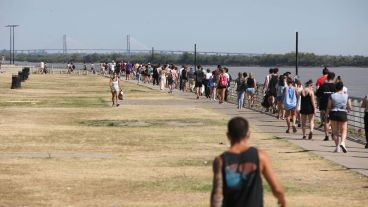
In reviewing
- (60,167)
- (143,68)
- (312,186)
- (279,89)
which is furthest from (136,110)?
(143,68)

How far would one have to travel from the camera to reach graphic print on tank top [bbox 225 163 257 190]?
23.2 ft

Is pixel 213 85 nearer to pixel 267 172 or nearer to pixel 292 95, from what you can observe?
pixel 292 95

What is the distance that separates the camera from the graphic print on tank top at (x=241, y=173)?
A: 7066 mm

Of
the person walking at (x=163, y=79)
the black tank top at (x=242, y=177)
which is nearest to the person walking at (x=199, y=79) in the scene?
the person walking at (x=163, y=79)

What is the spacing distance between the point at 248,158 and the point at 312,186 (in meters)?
6.45

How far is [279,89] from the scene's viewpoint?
1025 inches

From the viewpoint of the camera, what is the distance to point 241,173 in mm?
7070

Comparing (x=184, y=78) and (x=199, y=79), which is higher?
(x=199, y=79)

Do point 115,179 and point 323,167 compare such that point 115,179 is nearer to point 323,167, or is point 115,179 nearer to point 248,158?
point 323,167

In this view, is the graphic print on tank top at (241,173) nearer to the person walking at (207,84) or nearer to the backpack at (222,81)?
A: the backpack at (222,81)

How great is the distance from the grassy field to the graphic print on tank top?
463 cm

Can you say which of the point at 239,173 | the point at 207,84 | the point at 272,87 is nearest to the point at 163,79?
the point at 207,84

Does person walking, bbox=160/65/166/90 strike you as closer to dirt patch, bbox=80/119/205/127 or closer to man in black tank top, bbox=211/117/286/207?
dirt patch, bbox=80/119/205/127

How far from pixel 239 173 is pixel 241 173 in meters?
0.02
